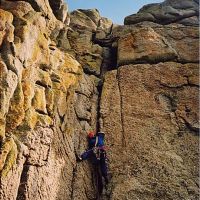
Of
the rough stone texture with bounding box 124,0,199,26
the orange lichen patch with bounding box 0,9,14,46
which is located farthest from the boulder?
the orange lichen patch with bounding box 0,9,14,46

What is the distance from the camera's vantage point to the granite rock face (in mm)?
17016

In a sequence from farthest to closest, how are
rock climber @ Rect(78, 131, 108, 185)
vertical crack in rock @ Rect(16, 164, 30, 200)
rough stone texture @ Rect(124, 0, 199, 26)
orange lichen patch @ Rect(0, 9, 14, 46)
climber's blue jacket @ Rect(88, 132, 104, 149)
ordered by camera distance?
1. rough stone texture @ Rect(124, 0, 199, 26)
2. climber's blue jacket @ Rect(88, 132, 104, 149)
3. rock climber @ Rect(78, 131, 108, 185)
4. orange lichen patch @ Rect(0, 9, 14, 46)
5. vertical crack in rock @ Rect(16, 164, 30, 200)

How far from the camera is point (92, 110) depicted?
2412cm

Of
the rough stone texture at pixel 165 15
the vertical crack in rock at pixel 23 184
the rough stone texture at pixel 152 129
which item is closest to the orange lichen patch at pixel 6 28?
the vertical crack in rock at pixel 23 184

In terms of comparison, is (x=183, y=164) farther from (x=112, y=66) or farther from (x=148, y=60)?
(x=112, y=66)

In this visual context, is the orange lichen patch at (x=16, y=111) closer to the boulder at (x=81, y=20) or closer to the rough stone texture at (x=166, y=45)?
the rough stone texture at (x=166, y=45)

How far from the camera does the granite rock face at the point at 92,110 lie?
17016 millimetres

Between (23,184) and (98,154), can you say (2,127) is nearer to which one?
(23,184)

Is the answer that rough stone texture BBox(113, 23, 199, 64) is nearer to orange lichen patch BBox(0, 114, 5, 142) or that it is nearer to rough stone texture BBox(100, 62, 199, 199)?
rough stone texture BBox(100, 62, 199, 199)

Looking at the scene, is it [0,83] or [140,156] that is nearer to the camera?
[0,83]

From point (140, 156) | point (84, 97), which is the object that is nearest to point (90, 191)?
point (140, 156)

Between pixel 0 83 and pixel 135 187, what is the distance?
9.26m

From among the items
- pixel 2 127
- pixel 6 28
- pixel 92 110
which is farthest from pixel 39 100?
pixel 92 110

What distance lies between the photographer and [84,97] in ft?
80.0
